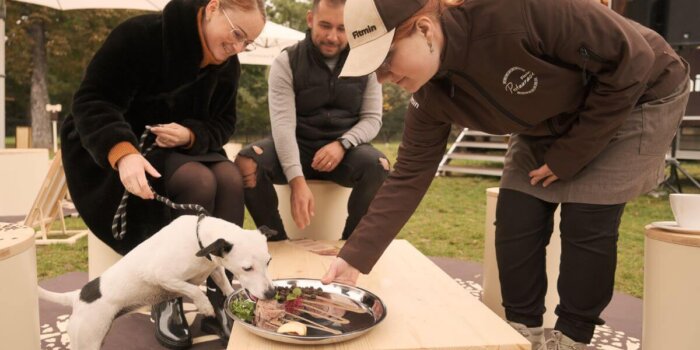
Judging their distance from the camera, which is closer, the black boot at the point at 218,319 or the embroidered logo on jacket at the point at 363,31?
the embroidered logo on jacket at the point at 363,31

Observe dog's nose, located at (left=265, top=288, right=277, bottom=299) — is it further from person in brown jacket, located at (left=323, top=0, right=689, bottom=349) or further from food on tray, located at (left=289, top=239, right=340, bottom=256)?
food on tray, located at (left=289, top=239, right=340, bottom=256)

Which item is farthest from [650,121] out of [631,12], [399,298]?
[631,12]

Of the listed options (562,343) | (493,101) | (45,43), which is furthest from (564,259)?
(45,43)

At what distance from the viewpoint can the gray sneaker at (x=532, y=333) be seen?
1615 millimetres

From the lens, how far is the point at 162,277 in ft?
4.20

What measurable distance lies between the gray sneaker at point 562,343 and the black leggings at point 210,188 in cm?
102

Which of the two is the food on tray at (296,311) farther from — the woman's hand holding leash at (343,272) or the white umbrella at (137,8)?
the white umbrella at (137,8)

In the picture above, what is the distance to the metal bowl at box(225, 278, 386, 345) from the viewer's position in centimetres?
109

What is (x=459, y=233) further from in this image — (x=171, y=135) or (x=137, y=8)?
(x=137, y=8)

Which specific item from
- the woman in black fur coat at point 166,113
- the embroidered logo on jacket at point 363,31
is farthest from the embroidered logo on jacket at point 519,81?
the woman in black fur coat at point 166,113

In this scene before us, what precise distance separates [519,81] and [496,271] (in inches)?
40.1

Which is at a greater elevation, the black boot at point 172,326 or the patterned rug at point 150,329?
the black boot at point 172,326

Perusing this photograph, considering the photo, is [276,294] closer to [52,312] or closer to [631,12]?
[52,312]

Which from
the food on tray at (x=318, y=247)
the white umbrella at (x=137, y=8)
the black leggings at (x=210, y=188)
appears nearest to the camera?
the black leggings at (x=210, y=188)
